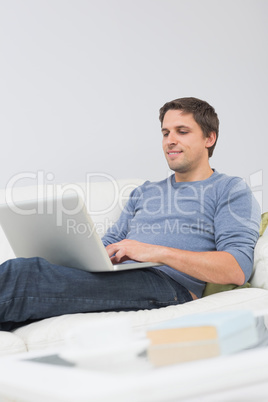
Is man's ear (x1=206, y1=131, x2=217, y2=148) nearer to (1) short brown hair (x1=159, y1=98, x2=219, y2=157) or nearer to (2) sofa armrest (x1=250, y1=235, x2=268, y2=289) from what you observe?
(1) short brown hair (x1=159, y1=98, x2=219, y2=157)

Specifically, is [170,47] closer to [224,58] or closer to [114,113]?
[224,58]

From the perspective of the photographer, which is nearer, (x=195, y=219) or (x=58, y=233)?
(x=58, y=233)

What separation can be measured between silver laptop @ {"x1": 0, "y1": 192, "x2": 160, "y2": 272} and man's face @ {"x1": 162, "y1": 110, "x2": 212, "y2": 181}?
61cm

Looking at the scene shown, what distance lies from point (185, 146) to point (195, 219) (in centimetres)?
35

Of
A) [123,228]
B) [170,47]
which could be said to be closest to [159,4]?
[170,47]

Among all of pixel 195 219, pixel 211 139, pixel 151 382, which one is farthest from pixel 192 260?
pixel 151 382

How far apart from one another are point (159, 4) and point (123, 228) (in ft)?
5.04

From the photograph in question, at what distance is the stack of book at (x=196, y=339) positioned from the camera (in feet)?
2.51

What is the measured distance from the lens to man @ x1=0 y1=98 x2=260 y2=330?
170 cm

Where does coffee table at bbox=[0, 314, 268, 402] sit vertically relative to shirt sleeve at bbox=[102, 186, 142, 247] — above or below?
above

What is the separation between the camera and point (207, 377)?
719 mm

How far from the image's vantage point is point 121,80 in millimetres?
3062

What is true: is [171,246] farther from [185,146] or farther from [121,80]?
[121,80]

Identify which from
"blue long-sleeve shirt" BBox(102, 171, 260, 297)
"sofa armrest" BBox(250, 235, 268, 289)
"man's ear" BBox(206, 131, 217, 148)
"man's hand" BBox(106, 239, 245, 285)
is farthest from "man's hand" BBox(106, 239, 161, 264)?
"man's ear" BBox(206, 131, 217, 148)
